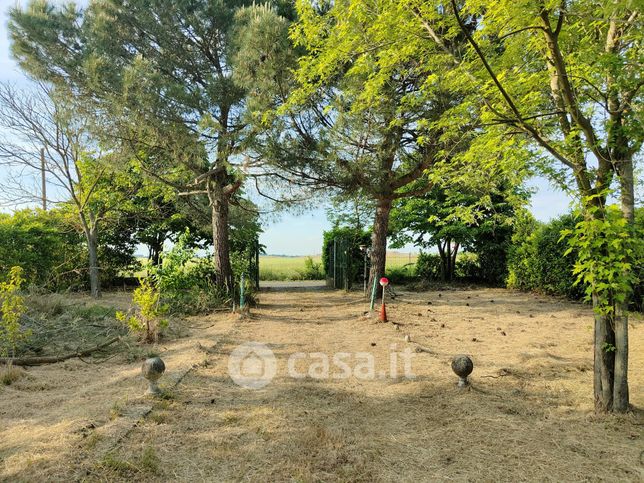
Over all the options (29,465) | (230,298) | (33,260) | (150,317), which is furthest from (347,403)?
(33,260)

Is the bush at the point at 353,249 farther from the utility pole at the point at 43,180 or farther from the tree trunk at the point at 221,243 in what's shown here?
the utility pole at the point at 43,180

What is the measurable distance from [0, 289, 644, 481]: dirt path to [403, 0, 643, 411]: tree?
1.55 feet

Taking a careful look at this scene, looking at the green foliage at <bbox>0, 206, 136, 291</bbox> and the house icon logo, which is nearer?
the house icon logo

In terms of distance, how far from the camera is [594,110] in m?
3.64

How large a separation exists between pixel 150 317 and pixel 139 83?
14.0 ft

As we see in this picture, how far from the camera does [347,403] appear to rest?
3590mm

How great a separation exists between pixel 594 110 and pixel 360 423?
3395mm

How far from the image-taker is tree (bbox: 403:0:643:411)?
288cm

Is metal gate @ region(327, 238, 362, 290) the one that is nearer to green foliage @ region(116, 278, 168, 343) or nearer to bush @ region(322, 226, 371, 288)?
bush @ region(322, 226, 371, 288)

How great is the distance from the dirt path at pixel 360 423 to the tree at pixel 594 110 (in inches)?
18.6

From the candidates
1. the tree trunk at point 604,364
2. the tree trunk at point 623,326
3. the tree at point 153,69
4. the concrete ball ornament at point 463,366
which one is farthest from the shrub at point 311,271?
the tree trunk at point 623,326

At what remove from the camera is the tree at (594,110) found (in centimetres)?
288

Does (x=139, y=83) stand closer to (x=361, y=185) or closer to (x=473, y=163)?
(x=361, y=185)

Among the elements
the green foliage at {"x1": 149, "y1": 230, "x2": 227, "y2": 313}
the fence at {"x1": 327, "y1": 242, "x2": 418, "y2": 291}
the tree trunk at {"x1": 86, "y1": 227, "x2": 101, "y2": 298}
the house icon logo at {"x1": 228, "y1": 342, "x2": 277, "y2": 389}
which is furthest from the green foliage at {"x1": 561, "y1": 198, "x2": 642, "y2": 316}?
the tree trunk at {"x1": 86, "y1": 227, "x2": 101, "y2": 298}
